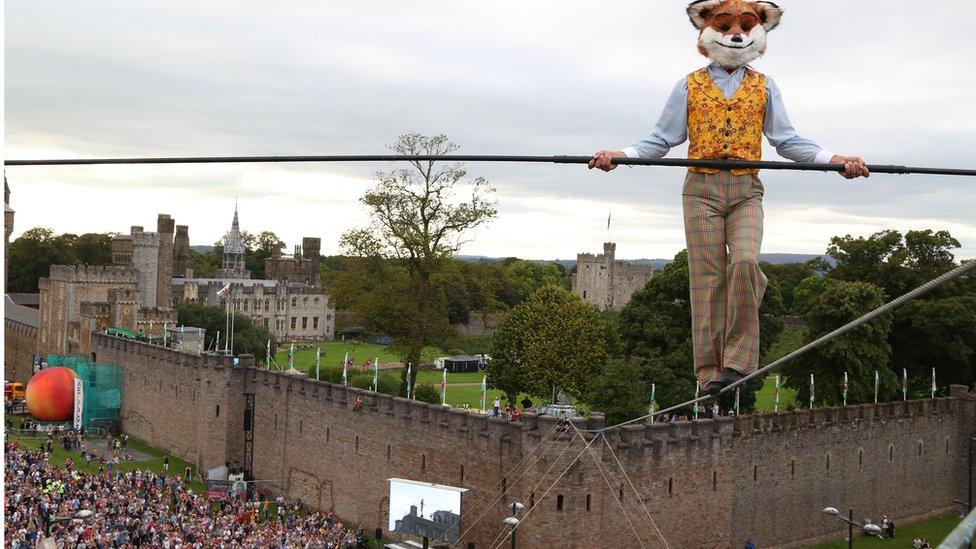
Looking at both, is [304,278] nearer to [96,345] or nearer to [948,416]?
[96,345]

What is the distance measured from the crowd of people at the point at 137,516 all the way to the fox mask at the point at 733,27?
2397 centimetres

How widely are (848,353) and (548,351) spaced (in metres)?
13.6

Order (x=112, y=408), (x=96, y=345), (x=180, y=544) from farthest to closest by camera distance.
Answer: (x=96, y=345), (x=112, y=408), (x=180, y=544)

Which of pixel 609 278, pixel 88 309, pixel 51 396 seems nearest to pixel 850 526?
pixel 51 396

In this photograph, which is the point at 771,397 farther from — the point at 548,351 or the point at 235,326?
the point at 235,326

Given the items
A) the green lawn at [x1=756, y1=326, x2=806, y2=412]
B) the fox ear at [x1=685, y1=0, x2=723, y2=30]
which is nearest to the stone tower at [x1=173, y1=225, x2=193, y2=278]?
the green lawn at [x1=756, y1=326, x2=806, y2=412]

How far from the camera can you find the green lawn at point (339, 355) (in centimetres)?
8150

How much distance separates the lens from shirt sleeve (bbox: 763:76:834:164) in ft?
27.1

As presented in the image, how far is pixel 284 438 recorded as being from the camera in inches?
1630

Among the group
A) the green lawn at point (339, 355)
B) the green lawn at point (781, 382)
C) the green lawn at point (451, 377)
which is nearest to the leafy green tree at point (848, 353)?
the green lawn at point (781, 382)

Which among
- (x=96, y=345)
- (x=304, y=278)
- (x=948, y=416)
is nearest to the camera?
(x=948, y=416)

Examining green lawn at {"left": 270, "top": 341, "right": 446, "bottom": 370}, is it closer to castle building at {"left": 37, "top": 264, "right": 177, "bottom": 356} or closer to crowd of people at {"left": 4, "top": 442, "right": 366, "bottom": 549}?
castle building at {"left": 37, "top": 264, "right": 177, "bottom": 356}

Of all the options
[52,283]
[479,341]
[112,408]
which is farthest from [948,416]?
[479,341]

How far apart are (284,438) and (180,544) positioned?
11381 mm
